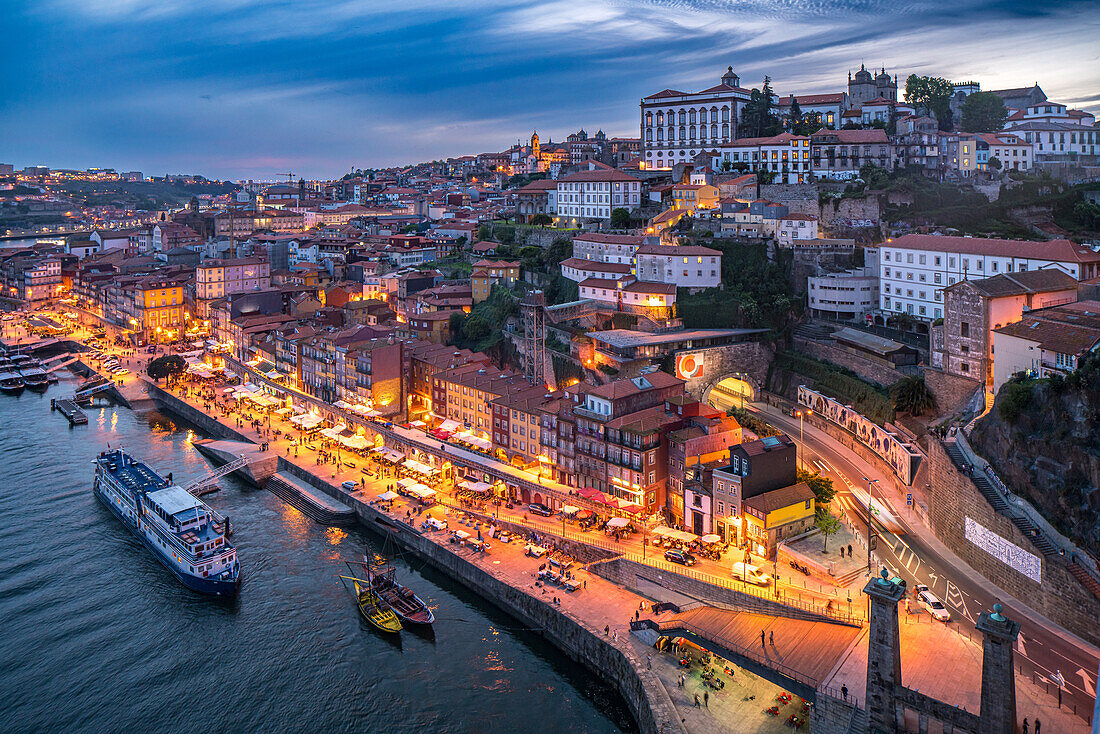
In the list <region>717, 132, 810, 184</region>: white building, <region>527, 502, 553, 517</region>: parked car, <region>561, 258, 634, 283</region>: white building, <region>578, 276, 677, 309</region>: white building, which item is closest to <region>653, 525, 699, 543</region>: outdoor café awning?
<region>527, 502, 553, 517</region>: parked car

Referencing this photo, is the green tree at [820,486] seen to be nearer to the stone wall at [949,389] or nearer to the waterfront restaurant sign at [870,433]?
the waterfront restaurant sign at [870,433]

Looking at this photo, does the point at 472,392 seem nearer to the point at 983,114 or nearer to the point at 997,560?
the point at 997,560

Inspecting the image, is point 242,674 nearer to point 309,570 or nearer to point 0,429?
point 309,570

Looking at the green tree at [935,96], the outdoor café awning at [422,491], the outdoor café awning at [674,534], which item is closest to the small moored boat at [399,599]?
the outdoor café awning at [422,491]

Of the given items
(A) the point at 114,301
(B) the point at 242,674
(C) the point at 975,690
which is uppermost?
(A) the point at 114,301

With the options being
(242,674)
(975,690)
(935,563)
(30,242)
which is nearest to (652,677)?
(975,690)

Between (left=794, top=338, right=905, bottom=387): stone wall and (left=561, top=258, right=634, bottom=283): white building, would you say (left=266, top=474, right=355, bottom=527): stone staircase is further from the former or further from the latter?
(left=794, top=338, right=905, bottom=387): stone wall

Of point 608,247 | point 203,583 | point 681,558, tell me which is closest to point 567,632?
point 681,558
